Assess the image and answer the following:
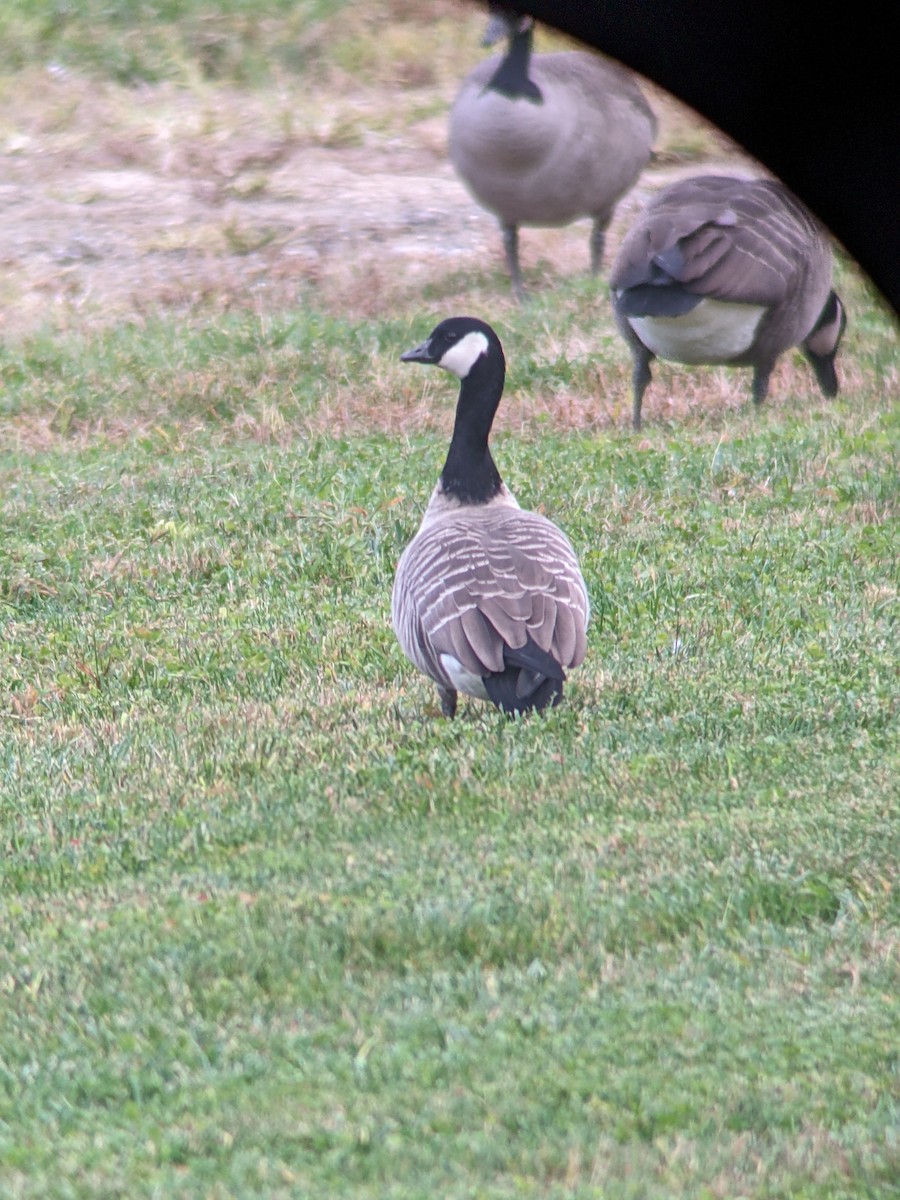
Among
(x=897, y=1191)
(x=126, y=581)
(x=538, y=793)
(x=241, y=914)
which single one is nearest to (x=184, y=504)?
(x=126, y=581)

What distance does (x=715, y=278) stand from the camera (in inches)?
400

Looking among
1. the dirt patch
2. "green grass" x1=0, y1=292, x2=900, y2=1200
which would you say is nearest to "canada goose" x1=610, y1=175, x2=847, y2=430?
"green grass" x1=0, y1=292, x2=900, y2=1200

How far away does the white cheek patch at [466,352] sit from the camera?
736cm

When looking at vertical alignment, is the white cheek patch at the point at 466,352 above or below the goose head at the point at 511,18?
below

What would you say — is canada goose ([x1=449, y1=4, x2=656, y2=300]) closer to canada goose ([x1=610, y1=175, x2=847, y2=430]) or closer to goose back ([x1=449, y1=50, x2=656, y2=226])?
goose back ([x1=449, y1=50, x2=656, y2=226])

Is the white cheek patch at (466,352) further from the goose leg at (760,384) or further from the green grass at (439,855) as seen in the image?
the goose leg at (760,384)

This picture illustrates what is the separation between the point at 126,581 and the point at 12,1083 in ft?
16.4

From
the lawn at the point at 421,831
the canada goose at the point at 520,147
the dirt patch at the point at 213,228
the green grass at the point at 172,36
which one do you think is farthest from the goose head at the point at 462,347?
the dirt patch at the point at 213,228

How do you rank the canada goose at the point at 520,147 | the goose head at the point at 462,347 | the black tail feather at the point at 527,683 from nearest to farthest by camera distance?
the canada goose at the point at 520,147 < the black tail feather at the point at 527,683 < the goose head at the point at 462,347

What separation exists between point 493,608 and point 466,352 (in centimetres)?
205

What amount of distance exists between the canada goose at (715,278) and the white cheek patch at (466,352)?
9.86 feet

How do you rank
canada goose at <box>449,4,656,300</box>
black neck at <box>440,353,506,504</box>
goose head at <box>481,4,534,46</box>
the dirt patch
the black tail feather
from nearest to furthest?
goose head at <box>481,4,534,46</box> → canada goose at <box>449,4,656,300</box> → the black tail feather → black neck at <box>440,353,506,504</box> → the dirt patch

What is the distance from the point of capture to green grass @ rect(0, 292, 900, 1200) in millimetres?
3252

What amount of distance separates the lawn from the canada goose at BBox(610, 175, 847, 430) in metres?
0.76
